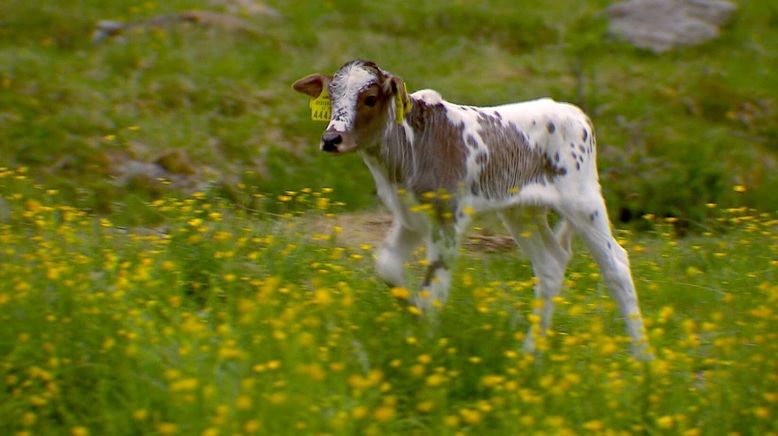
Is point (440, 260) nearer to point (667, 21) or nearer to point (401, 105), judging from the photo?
point (401, 105)

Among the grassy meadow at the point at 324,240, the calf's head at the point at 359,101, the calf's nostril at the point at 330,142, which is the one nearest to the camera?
the grassy meadow at the point at 324,240

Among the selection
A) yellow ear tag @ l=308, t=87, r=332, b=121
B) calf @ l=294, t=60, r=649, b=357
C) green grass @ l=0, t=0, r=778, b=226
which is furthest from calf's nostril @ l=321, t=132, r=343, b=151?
green grass @ l=0, t=0, r=778, b=226

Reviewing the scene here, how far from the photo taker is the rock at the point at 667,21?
48.2 ft

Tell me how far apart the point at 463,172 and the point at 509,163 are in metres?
0.32

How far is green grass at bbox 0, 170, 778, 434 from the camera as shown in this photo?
5043 millimetres

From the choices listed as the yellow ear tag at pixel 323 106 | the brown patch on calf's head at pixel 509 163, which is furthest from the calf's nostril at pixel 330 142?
the brown patch on calf's head at pixel 509 163

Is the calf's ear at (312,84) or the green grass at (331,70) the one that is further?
the green grass at (331,70)

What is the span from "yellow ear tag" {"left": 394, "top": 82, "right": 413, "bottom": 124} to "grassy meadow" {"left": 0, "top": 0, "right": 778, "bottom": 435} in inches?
34.5

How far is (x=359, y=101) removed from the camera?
20.1 feet

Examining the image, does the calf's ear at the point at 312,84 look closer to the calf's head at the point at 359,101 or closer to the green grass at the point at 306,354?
the calf's head at the point at 359,101

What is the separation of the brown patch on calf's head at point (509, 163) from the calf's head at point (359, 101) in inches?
25.7

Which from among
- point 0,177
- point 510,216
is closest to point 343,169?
point 0,177

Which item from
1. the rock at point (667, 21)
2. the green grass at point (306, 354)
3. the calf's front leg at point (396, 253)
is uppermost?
the rock at point (667, 21)

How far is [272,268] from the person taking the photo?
22.3 feet
